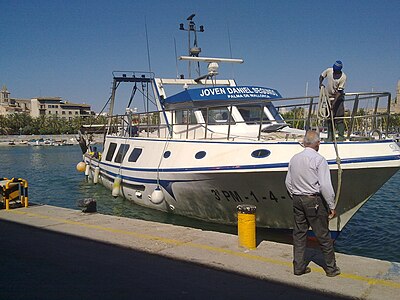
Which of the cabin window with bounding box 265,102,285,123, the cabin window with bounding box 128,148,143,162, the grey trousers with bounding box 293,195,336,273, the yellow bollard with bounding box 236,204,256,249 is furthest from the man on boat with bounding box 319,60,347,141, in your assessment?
the cabin window with bounding box 128,148,143,162

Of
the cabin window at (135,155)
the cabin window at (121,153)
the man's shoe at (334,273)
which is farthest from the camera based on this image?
the cabin window at (121,153)

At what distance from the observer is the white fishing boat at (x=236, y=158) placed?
7.71 meters

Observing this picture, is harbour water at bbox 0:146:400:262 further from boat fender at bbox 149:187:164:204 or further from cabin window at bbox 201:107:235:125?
cabin window at bbox 201:107:235:125

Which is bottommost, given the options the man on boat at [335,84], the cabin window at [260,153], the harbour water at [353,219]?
the harbour water at [353,219]

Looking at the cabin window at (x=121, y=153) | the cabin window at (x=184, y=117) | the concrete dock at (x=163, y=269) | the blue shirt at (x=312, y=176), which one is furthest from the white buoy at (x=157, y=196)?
the blue shirt at (x=312, y=176)

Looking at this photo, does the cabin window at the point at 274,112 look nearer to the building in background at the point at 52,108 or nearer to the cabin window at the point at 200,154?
the cabin window at the point at 200,154

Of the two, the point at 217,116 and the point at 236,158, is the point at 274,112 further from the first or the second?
the point at 236,158

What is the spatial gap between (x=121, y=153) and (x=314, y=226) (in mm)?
9987

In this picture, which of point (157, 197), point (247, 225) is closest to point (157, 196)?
point (157, 197)

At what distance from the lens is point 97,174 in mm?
17109

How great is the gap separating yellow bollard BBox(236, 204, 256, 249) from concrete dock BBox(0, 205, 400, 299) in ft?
0.52

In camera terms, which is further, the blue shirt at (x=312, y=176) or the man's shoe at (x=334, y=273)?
the man's shoe at (x=334, y=273)

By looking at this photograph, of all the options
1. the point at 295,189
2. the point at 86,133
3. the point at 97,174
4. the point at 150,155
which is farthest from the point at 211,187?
the point at 86,133

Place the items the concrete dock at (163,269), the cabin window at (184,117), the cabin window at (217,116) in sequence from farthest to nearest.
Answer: the cabin window at (184,117)
the cabin window at (217,116)
the concrete dock at (163,269)
